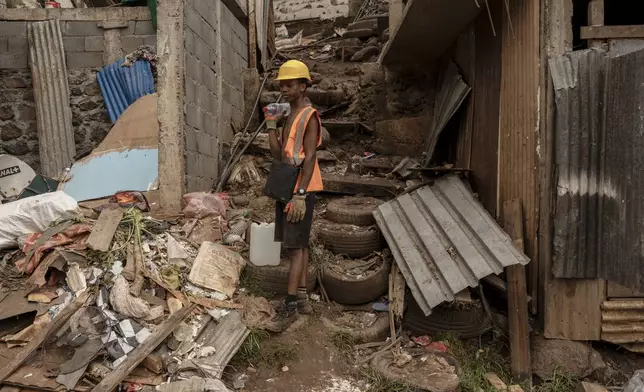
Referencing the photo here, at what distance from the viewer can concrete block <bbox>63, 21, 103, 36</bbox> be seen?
6.52m

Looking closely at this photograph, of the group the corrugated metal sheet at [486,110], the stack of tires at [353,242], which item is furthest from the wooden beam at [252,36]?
the corrugated metal sheet at [486,110]

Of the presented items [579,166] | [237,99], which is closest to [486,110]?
[579,166]

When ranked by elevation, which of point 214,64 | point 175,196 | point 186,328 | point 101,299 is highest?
point 214,64

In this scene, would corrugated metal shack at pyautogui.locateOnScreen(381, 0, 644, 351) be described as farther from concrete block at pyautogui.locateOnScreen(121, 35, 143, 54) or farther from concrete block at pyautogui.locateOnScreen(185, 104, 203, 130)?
concrete block at pyautogui.locateOnScreen(121, 35, 143, 54)

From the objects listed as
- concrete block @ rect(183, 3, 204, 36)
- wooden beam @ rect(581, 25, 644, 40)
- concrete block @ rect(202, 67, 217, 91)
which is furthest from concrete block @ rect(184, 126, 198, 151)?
wooden beam @ rect(581, 25, 644, 40)

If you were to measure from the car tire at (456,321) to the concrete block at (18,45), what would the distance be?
6667mm

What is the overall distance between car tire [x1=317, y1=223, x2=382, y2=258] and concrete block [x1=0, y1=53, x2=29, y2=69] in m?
5.28

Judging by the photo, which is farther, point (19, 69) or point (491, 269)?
point (19, 69)

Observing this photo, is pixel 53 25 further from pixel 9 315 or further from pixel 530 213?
pixel 530 213

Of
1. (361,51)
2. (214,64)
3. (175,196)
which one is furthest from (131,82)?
(361,51)

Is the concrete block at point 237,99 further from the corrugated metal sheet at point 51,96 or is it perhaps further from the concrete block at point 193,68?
the corrugated metal sheet at point 51,96

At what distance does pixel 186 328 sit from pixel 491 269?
7.86ft

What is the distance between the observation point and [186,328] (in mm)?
3387

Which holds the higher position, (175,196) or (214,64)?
(214,64)
